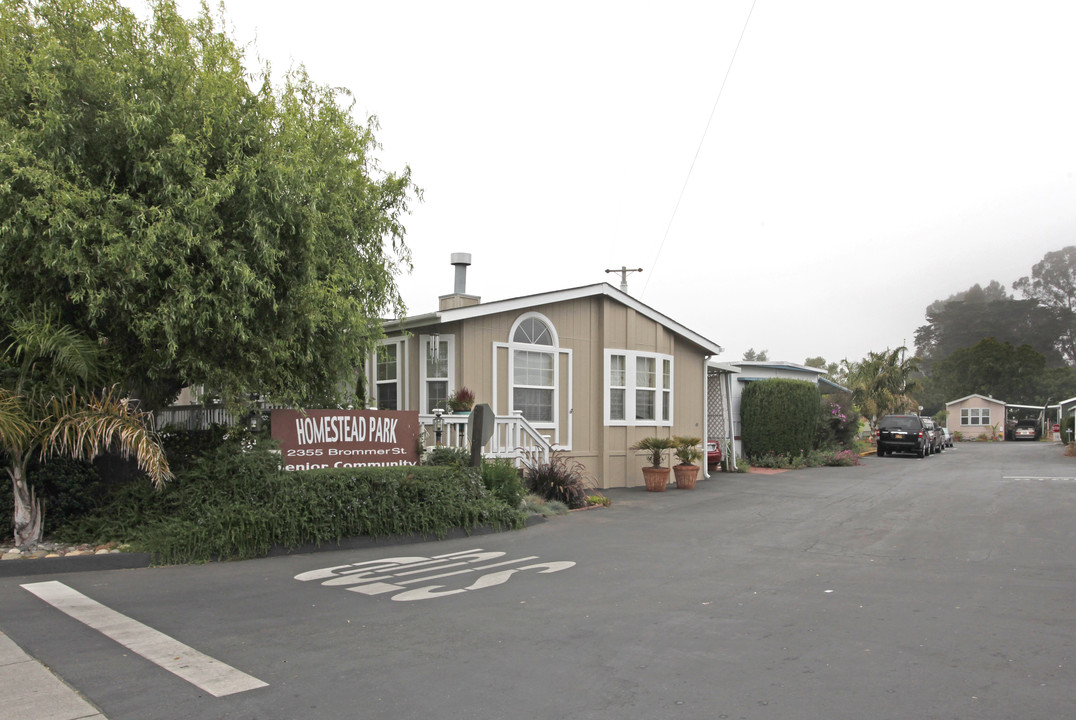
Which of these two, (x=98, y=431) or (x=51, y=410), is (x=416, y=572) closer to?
(x=98, y=431)

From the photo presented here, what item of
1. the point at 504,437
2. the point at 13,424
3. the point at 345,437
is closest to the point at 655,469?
the point at 504,437

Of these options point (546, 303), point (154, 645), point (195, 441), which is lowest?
point (154, 645)

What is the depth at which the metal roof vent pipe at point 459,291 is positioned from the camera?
14242 mm

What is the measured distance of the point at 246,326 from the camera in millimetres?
8727

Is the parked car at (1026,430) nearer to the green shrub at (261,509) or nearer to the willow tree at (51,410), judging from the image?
the green shrub at (261,509)

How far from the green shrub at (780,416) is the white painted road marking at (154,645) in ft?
60.2

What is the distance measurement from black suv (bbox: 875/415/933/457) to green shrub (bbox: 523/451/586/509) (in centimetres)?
1923

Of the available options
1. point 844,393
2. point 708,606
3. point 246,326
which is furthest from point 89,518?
point 844,393

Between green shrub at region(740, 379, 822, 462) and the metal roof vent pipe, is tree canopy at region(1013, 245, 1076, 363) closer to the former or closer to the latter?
green shrub at region(740, 379, 822, 462)

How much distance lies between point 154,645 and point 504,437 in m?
8.32

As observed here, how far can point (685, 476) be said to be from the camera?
53.2 ft

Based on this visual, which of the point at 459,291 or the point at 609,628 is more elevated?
the point at 459,291

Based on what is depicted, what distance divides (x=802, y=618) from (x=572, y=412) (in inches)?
367

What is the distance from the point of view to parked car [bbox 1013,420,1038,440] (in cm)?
4694
